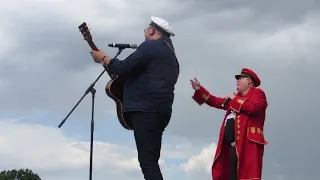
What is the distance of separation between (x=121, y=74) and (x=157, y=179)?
2.80ft

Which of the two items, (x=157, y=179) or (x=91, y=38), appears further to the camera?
(x=91, y=38)

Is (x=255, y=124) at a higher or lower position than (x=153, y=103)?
higher

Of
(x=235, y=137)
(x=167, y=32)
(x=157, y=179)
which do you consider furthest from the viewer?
(x=235, y=137)

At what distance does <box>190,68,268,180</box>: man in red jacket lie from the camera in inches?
222

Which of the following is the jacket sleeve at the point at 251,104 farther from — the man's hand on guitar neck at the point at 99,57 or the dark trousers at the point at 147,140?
the man's hand on guitar neck at the point at 99,57

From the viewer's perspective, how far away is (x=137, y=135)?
14.6ft

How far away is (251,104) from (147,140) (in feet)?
5.09

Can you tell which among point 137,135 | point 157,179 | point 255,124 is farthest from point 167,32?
point 255,124

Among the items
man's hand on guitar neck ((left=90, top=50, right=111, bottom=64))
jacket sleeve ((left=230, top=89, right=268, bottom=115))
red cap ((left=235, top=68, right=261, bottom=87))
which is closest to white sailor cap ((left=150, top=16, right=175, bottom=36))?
man's hand on guitar neck ((left=90, top=50, right=111, bottom=64))

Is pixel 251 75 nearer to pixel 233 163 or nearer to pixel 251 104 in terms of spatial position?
pixel 251 104

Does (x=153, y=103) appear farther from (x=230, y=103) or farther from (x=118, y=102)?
(x=230, y=103)

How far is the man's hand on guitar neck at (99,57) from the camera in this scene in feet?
15.1

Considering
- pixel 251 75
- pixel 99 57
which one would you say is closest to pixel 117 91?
pixel 99 57

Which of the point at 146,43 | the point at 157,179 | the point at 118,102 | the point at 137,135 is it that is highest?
the point at 146,43
